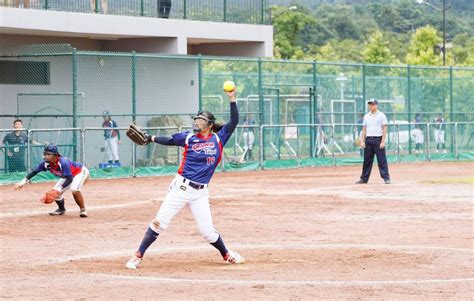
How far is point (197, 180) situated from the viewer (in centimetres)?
1308

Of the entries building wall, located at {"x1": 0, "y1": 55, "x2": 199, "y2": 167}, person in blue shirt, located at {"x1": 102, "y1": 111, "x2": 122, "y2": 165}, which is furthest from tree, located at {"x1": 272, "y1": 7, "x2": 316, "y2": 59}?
person in blue shirt, located at {"x1": 102, "y1": 111, "x2": 122, "y2": 165}

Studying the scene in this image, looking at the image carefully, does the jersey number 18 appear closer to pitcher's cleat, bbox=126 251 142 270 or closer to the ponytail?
the ponytail

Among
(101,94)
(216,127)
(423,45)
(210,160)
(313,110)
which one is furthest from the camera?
(423,45)

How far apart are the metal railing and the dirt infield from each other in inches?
306

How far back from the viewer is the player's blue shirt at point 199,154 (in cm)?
1309

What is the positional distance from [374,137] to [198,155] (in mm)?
14172

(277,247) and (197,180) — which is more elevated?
(197,180)

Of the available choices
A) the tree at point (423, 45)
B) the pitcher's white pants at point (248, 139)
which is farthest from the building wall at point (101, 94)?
the tree at point (423, 45)

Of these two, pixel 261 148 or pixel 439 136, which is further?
pixel 439 136

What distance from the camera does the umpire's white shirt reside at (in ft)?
87.3

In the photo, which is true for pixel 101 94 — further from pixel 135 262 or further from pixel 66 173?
pixel 135 262

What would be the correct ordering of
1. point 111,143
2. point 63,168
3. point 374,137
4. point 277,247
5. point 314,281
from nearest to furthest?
point 314,281 → point 277,247 → point 63,168 → point 374,137 → point 111,143

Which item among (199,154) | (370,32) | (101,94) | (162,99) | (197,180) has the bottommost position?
(197,180)

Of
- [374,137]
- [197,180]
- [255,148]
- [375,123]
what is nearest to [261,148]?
[255,148]
